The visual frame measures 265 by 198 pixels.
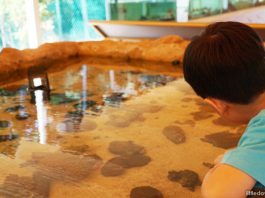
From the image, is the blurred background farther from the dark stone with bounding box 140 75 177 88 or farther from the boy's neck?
the boy's neck

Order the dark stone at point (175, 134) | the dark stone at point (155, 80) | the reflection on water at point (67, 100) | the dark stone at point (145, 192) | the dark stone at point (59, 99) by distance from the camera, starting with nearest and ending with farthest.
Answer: the dark stone at point (145, 192) → the dark stone at point (175, 134) → the reflection on water at point (67, 100) → the dark stone at point (59, 99) → the dark stone at point (155, 80)

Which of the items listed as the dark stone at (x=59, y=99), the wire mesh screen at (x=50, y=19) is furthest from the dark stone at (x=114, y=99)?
the wire mesh screen at (x=50, y=19)

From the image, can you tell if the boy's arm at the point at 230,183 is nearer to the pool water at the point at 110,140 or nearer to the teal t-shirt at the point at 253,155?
the teal t-shirt at the point at 253,155

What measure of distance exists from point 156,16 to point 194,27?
628 mm

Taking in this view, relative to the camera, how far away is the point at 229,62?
0.71m

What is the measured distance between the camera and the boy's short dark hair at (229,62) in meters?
0.72

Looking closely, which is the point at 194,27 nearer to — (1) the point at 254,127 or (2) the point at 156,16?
(2) the point at 156,16

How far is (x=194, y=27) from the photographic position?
400cm

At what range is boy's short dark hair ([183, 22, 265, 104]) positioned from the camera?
717 millimetres

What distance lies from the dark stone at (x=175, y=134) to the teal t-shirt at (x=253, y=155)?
40.5 inches

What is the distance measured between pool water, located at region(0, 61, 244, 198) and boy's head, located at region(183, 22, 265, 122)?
63 cm

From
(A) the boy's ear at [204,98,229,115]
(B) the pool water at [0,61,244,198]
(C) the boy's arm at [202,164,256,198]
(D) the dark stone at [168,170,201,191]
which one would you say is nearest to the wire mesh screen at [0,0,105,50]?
(B) the pool water at [0,61,244,198]

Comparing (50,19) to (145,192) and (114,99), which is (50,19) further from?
(145,192)

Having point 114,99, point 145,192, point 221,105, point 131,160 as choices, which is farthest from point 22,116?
point 221,105
